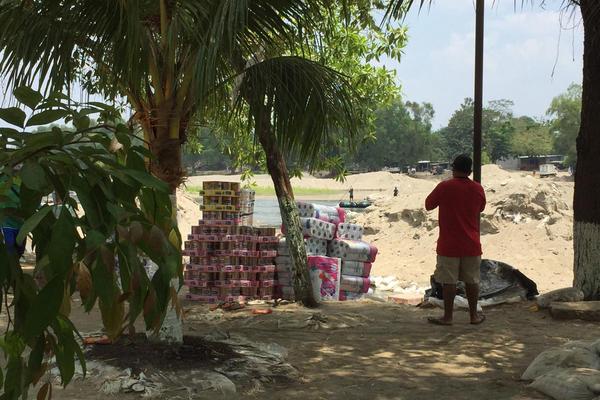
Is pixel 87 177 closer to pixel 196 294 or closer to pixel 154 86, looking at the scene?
pixel 154 86

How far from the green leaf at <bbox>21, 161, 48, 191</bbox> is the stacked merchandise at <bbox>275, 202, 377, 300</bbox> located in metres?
8.07

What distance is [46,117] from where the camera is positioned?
139 cm

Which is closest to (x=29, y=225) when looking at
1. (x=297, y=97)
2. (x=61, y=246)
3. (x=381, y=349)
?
(x=61, y=246)

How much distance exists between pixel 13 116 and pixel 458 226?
599cm

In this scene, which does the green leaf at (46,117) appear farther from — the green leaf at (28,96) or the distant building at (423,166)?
the distant building at (423,166)

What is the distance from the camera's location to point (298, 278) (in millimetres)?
8867

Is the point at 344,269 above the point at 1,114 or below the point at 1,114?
below

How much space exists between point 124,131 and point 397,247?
17.9 m

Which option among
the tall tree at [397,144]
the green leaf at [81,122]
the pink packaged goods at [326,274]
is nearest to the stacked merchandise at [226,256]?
the pink packaged goods at [326,274]

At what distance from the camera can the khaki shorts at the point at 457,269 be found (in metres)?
6.96

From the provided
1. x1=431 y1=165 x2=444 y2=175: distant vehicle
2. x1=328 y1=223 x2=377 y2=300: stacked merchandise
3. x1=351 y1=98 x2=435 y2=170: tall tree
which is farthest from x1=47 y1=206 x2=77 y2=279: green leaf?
x1=351 y1=98 x2=435 y2=170: tall tree

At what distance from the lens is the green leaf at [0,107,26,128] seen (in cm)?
136

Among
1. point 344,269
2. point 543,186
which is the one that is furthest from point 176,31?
point 543,186

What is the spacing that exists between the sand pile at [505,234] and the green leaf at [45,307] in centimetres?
1244
